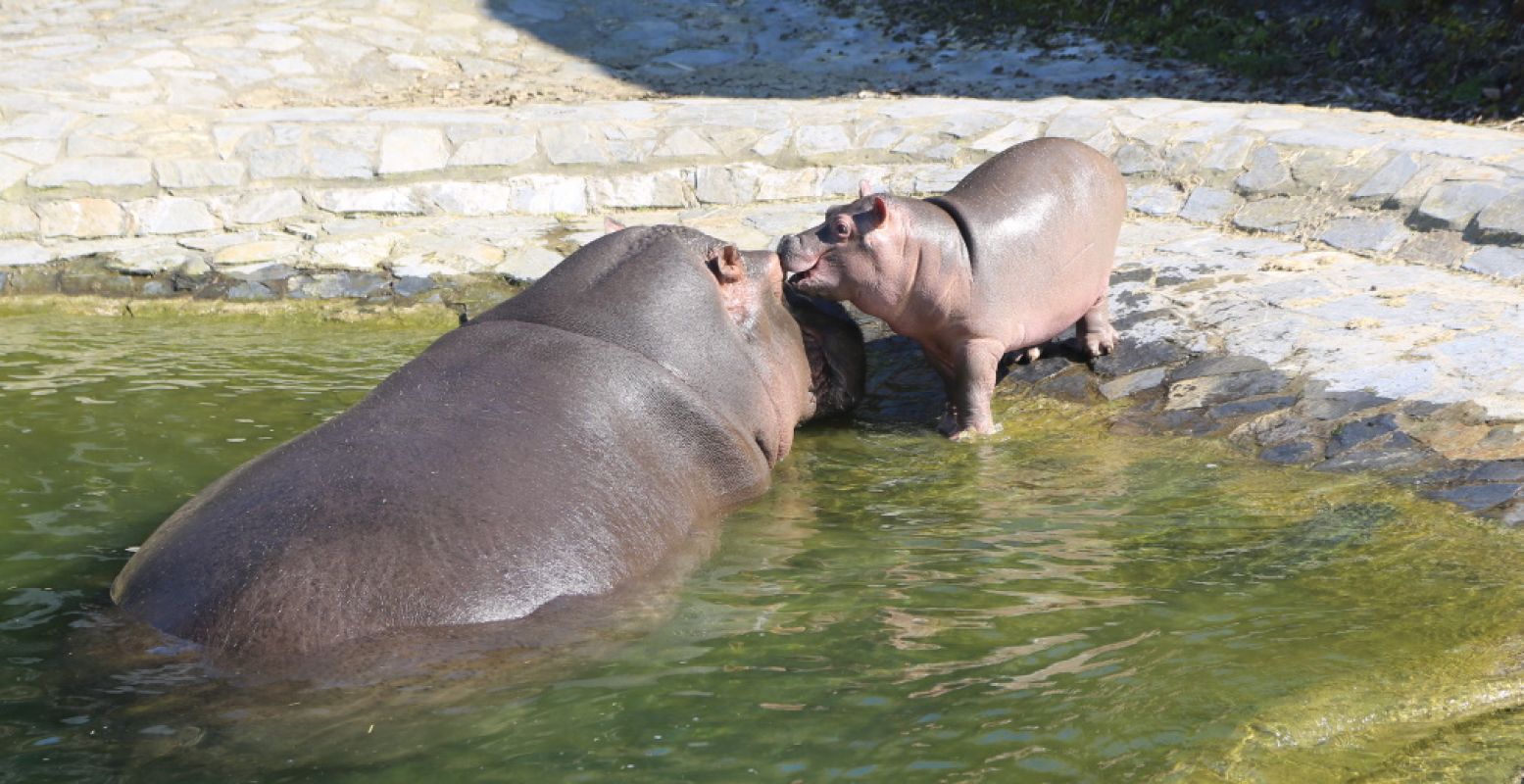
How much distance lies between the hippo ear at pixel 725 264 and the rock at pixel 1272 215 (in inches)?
143

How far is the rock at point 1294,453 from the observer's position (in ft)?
18.6

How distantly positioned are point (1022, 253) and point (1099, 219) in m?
0.54

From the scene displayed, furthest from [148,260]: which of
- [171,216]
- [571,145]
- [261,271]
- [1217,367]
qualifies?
[1217,367]

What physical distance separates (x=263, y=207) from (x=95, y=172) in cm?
108

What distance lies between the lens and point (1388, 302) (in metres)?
6.83

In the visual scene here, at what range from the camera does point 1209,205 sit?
835 cm

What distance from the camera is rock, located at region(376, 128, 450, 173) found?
9.63 m

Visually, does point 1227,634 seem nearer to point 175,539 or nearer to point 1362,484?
point 1362,484

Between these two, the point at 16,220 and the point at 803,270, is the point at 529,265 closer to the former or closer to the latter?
the point at 803,270

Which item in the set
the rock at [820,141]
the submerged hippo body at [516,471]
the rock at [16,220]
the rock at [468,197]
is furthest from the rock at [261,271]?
the submerged hippo body at [516,471]

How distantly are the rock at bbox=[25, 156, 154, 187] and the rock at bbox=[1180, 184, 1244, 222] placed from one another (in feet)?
20.5

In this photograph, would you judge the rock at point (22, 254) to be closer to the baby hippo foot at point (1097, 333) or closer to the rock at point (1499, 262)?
the baby hippo foot at point (1097, 333)

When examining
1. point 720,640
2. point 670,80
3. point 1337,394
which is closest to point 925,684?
point 720,640

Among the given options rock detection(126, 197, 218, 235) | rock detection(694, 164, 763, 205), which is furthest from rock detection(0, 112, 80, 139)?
rock detection(694, 164, 763, 205)
